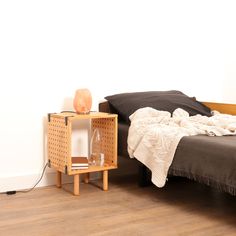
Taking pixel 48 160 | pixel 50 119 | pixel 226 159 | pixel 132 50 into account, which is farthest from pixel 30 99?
pixel 226 159

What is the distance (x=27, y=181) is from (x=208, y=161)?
4.34 feet

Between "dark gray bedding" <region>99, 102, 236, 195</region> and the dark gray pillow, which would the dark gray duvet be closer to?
"dark gray bedding" <region>99, 102, 236, 195</region>

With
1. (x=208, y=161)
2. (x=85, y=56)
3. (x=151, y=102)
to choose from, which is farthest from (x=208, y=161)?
(x=85, y=56)

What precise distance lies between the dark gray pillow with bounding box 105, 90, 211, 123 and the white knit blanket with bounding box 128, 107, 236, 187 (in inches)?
3.7

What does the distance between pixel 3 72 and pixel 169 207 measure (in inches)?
55.2

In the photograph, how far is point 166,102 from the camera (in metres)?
3.13

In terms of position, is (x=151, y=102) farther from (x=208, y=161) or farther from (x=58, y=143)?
(x=208, y=161)

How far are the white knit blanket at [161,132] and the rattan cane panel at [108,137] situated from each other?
0.16 metres

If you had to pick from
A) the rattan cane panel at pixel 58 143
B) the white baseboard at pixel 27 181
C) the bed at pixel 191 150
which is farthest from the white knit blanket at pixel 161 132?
the white baseboard at pixel 27 181

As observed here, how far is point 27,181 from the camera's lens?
2928 mm

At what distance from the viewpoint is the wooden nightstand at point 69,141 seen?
8.84 feet

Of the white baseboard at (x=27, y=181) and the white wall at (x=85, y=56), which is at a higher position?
the white wall at (x=85, y=56)

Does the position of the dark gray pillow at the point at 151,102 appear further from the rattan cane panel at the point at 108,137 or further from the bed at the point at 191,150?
the rattan cane panel at the point at 108,137

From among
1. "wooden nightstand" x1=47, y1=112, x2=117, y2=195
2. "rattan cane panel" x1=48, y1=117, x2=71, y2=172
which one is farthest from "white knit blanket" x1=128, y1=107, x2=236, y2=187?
"rattan cane panel" x1=48, y1=117, x2=71, y2=172
